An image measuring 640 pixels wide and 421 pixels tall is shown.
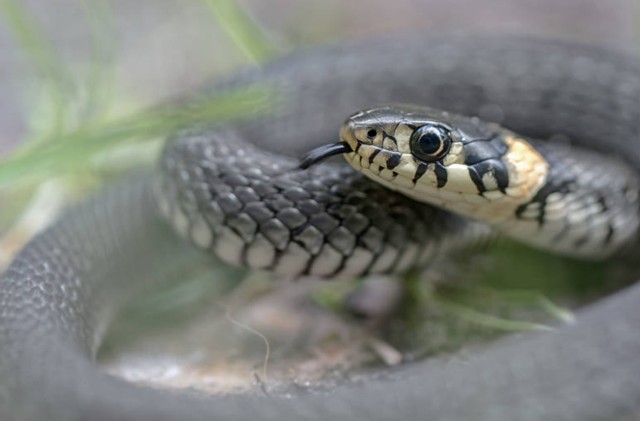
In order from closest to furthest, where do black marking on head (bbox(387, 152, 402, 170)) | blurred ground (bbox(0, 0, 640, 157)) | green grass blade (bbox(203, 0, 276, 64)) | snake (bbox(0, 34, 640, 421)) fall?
snake (bbox(0, 34, 640, 421)) → black marking on head (bbox(387, 152, 402, 170)) → green grass blade (bbox(203, 0, 276, 64)) → blurred ground (bbox(0, 0, 640, 157))

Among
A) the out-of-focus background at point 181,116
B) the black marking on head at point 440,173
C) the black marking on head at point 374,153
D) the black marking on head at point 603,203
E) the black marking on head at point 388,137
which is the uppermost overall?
the black marking on head at point 388,137

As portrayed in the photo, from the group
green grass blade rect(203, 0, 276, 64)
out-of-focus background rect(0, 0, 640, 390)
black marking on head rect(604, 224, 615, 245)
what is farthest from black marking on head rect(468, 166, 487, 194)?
green grass blade rect(203, 0, 276, 64)

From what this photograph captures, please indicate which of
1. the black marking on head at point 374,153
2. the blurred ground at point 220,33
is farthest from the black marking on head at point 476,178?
the blurred ground at point 220,33

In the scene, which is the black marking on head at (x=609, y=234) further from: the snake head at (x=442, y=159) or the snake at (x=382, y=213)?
the snake head at (x=442, y=159)

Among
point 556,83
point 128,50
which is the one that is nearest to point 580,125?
point 556,83

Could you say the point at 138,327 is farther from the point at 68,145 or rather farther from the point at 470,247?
the point at 470,247

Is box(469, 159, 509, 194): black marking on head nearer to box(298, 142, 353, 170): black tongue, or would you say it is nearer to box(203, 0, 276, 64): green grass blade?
box(298, 142, 353, 170): black tongue

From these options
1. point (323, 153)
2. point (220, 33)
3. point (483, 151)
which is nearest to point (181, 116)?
point (323, 153)
